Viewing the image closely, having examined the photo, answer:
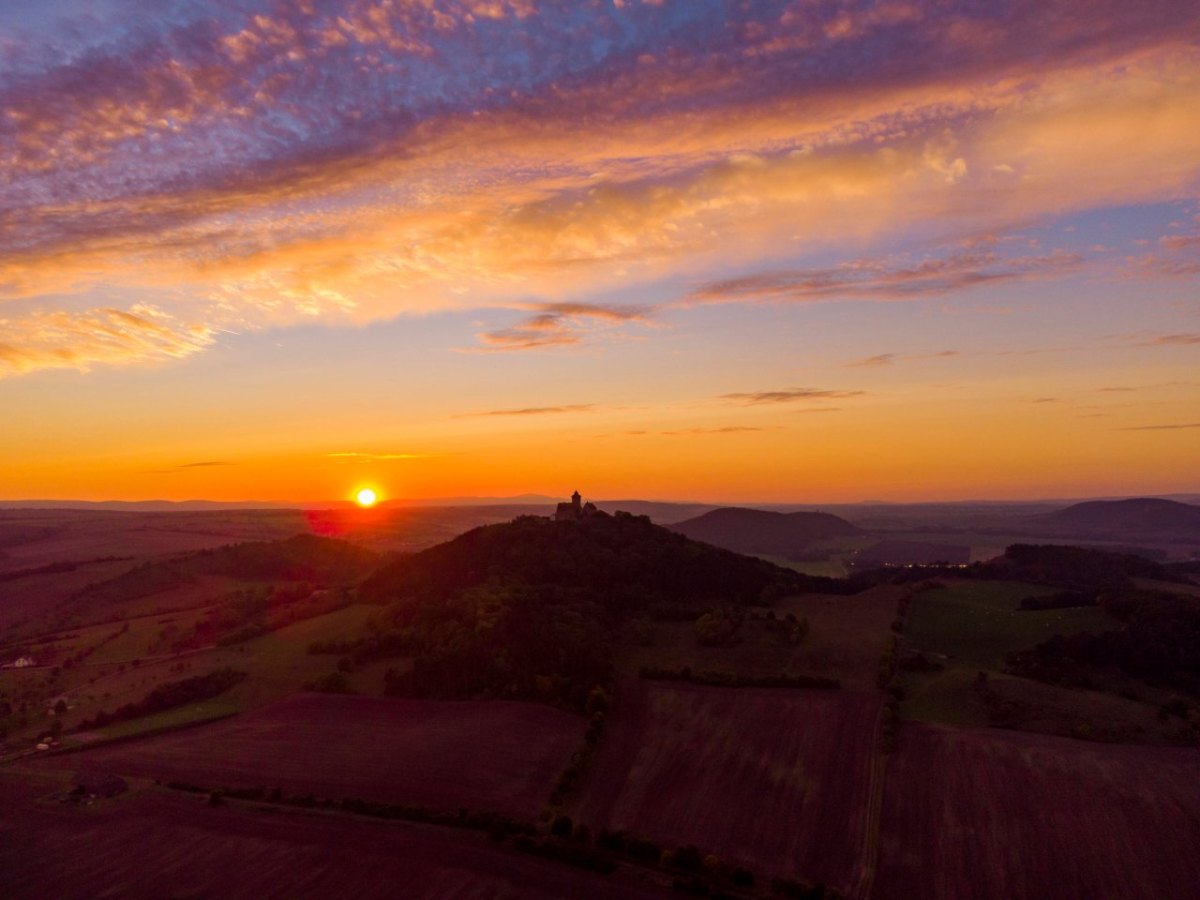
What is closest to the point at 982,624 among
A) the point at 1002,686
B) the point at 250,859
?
the point at 1002,686

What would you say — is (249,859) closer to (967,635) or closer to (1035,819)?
(1035,819)

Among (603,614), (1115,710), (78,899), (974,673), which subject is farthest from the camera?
(603,614)

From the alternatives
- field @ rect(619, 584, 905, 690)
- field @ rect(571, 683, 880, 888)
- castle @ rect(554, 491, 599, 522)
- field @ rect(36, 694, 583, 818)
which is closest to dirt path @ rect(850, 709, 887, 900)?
field @ rect(571, 683, 880, 888)

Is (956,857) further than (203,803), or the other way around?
(203,803)

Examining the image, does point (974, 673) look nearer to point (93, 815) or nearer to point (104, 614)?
point (93, 815)

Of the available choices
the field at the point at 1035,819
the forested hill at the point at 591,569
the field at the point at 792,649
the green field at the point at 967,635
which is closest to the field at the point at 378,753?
the field at the point at 792,649

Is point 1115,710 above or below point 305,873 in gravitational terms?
above

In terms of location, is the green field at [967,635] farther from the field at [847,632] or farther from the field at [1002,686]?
the field at [847,632]

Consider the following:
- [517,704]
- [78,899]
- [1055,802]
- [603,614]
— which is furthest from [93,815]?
[1055,802]
